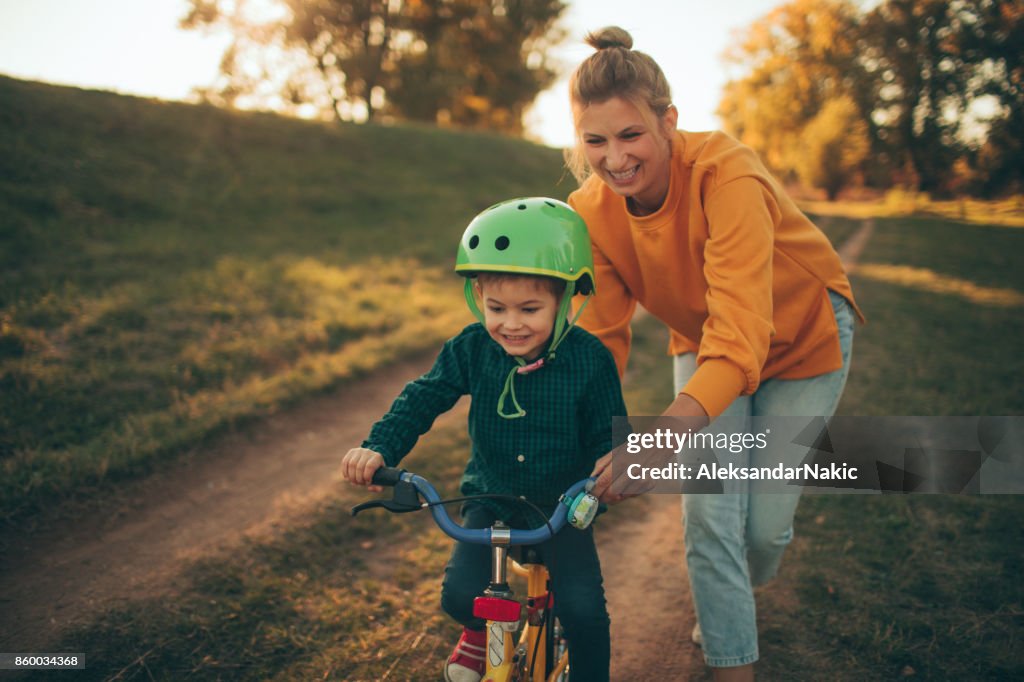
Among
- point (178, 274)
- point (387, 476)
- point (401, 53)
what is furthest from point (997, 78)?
point (387, 476)

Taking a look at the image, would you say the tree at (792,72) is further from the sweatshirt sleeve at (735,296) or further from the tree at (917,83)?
the sweatshirt sleeve at (735,296)

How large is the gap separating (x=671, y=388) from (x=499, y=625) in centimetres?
597

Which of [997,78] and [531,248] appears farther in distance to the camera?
[997,78]

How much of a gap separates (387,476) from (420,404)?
484 mm

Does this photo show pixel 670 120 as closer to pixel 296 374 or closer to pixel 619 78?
pixel 619 78

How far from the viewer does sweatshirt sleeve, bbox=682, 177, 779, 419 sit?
7.66ft

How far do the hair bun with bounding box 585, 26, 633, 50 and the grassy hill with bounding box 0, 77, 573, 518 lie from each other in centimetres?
127

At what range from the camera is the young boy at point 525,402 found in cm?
263

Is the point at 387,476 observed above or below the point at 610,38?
below

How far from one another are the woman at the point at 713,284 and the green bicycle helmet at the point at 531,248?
32 centimetres

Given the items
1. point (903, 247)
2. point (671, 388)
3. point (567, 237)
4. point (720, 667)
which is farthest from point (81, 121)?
point (903, 247)

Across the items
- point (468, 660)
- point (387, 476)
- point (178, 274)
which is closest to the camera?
point (387, 476)

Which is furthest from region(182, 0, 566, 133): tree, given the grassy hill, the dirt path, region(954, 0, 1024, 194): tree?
the dirt path

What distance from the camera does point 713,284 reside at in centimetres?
255
